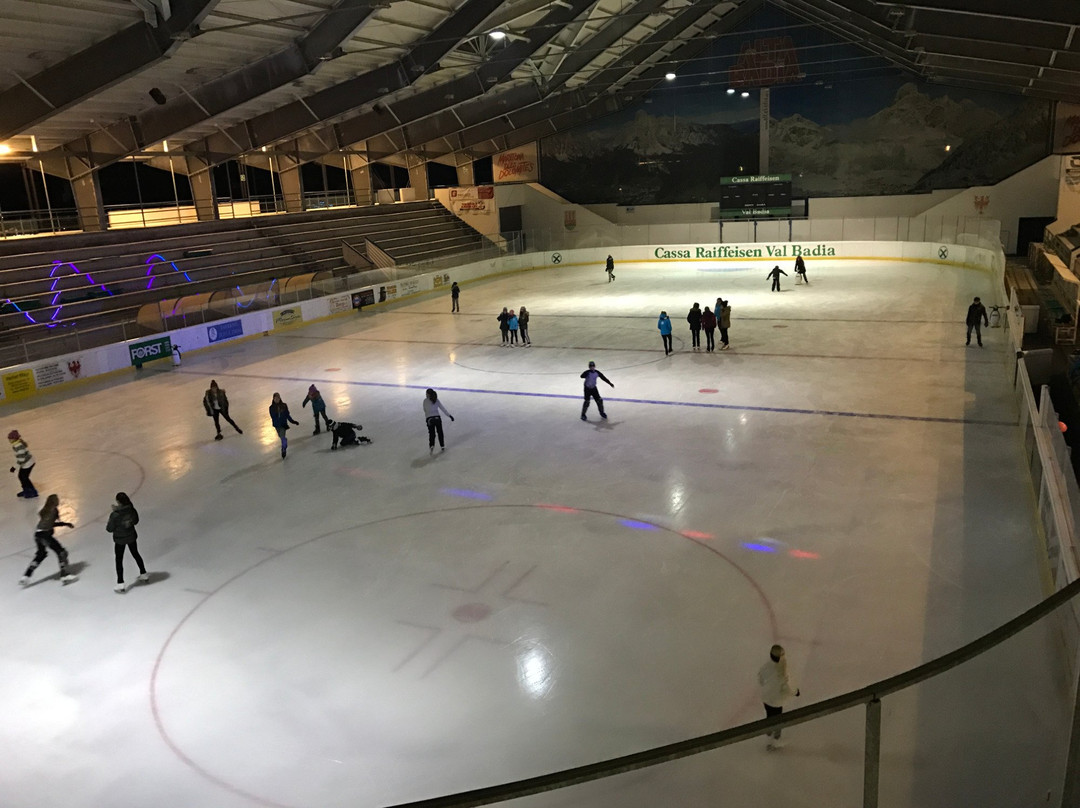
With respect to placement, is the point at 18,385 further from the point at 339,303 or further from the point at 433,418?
the point at 339,303

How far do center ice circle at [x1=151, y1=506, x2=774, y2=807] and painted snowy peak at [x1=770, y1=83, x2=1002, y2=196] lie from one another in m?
40.9

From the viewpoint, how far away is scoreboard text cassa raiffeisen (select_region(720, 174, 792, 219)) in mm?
39656

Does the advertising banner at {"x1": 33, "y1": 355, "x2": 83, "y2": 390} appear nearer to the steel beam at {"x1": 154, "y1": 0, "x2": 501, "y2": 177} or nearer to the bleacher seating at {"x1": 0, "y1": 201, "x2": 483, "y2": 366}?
the bleacher seating at {"x1": 0, "y1": 201, "x2": 483, "y2": 366}

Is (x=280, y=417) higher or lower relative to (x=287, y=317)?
lower

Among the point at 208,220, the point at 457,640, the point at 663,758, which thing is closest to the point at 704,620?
the point at 457,640

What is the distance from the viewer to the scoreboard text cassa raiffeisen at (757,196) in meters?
39.7

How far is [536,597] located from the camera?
8.77 m

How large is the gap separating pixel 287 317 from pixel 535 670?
936 inches

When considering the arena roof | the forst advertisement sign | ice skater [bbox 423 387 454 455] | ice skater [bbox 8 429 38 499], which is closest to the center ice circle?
ice skater [bbox 423 387 454 455]

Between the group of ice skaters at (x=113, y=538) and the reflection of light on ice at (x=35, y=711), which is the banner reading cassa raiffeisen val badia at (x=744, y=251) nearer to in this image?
the group of ice skaters at (x=113, y=538)

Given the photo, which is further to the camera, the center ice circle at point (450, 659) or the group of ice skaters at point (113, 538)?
the group of ice skaters at point (113, 538)

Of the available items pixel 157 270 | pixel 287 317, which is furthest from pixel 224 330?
pixel 157 270

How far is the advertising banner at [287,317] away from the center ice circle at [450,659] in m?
19.3

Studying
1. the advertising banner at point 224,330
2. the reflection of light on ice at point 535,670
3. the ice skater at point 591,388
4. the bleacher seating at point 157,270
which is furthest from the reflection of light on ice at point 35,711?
the advertising banner at point 224,330
